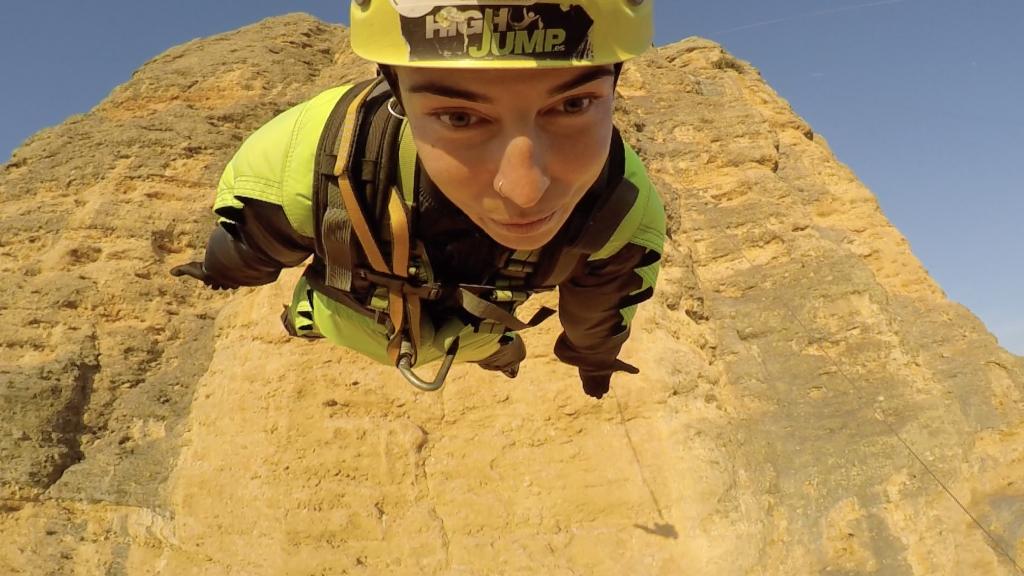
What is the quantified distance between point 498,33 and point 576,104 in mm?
226

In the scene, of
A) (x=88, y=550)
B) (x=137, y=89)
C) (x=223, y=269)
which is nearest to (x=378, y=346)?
(x=223, y=269)

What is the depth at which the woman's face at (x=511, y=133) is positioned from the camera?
148cm

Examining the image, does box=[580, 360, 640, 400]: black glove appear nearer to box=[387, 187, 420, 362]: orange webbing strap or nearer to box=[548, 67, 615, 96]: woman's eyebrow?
box=[387, 187, 420, 362]: orange webbing strap

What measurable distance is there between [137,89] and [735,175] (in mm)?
6567

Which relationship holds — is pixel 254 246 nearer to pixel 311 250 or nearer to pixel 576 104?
pixel 311 250

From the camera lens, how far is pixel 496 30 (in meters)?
1.45

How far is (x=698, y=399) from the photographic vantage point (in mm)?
6383

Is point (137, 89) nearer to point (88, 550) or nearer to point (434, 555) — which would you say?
point (88, 550)

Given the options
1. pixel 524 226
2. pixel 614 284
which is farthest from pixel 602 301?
pixel 524 226

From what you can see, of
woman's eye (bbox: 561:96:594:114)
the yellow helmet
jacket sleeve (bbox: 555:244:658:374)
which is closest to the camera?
the yellow helmet

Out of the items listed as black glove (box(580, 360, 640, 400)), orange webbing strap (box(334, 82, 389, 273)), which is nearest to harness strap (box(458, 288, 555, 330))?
orange webbing strap (box(334, 82, 389, 273))

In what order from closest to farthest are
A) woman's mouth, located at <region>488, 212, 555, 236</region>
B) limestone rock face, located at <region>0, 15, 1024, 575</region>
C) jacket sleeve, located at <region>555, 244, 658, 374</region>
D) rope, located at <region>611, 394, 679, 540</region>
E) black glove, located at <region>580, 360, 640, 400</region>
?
woman's mouth, located at <region>488, 212, 555, 236</region> < jacket sleeve, located at <region>555, 244, 658, 374</region> < black glove, located at <region>580, 360, 640, 400</region> < limestone rock face, located at <region>0, 15, 1024, 575</region> < rope, located at <region>611, 394, 679, 540</region>

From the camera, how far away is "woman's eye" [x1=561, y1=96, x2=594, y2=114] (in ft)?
5.07

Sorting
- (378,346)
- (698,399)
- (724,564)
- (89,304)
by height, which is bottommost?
(89,304)
